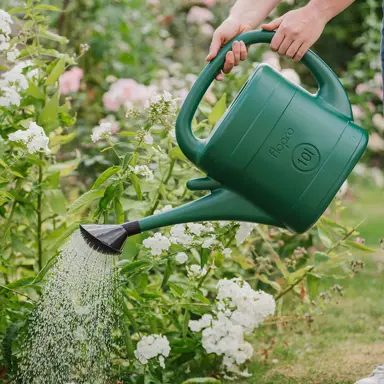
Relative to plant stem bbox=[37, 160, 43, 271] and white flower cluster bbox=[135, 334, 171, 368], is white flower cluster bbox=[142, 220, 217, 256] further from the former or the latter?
plant stem bbox=[37, 160, 43, 271]

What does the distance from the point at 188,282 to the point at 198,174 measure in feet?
1.06

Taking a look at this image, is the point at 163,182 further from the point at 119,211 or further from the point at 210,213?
the point at 210,213

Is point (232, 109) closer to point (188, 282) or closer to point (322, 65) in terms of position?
point (322, 65)

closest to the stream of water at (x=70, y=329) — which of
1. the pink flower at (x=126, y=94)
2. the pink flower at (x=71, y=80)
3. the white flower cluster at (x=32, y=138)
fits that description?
the white flower cluster at (x=32, y=138)

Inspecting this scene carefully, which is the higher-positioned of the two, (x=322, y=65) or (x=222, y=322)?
(x=322, y=65)

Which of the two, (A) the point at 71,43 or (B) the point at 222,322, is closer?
(B) the point at 222,322

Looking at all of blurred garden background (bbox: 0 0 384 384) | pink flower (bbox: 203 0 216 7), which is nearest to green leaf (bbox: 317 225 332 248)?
blurred garden background (bbox: 0 0 384 384)

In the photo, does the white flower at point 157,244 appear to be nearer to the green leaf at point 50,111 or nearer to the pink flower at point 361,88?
the green leaf at point 50,111

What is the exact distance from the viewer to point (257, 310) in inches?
80.8

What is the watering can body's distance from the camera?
1600 mm

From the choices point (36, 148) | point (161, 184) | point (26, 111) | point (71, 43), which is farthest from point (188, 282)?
point (71, 43)

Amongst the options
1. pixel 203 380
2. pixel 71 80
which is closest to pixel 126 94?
pixel 71 80

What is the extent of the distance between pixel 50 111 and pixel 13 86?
5.0 inches

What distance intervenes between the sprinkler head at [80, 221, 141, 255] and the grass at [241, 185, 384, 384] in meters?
0.74
